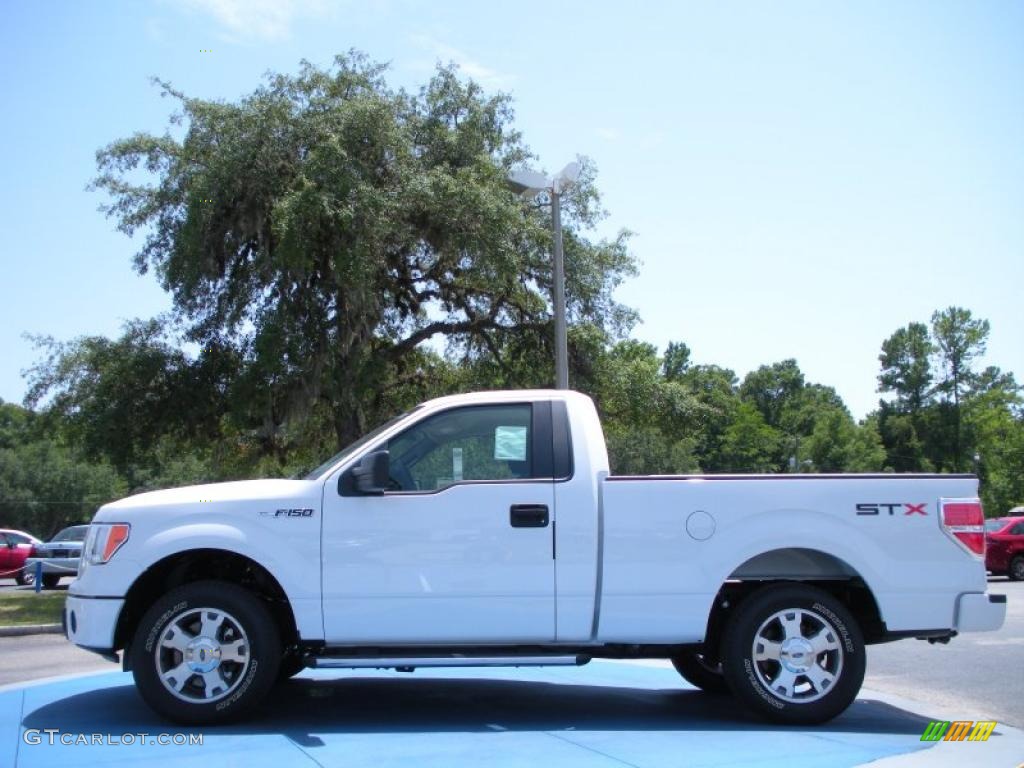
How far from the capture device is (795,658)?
6363mm

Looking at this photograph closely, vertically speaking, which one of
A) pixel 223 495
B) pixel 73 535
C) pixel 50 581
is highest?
pixel 223 495

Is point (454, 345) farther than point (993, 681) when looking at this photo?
Yes

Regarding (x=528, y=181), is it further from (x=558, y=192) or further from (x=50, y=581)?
(x=50, y=581)

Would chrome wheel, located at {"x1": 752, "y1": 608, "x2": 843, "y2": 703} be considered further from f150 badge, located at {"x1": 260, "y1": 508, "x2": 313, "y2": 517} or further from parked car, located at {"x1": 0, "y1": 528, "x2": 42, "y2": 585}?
parked car, located at {"x1": 0, "y1": 528, "x2": 42, "y2": 585}

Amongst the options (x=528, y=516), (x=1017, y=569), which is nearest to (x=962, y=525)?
(x=528, y=516)

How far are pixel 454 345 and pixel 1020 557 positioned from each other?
44.5 feet

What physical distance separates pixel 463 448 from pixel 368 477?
706mm

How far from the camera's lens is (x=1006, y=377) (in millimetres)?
77312

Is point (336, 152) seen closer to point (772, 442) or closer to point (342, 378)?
point (342, 378)

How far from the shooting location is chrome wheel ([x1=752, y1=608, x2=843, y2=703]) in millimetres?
6352

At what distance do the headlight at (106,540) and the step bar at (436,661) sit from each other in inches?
54.7

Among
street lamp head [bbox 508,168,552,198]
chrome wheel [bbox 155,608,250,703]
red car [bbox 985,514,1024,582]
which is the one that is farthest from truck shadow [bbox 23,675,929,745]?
red car [bbox 985,514,1024,582]

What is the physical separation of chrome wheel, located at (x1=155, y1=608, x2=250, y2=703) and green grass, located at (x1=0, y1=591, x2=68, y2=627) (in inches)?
305

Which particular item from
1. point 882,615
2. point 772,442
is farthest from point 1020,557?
point 772,442
